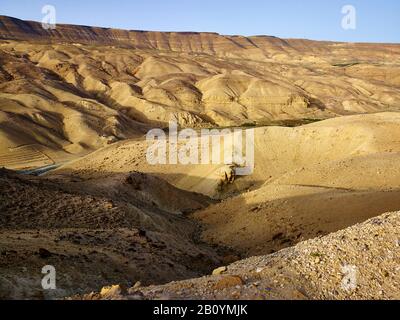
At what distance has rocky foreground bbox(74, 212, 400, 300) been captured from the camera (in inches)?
235

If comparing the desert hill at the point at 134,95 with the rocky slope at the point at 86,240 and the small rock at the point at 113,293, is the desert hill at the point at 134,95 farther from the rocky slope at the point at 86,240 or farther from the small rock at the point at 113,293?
the small rock at the point at 113,293

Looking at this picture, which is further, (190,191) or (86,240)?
(190,191)

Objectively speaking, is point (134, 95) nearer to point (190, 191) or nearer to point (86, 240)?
point (190, 191)

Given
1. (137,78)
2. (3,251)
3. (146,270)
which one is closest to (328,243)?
(146,270)

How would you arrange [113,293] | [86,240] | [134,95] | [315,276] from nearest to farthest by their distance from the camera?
[113,293] < [315,276] < [86,240] < [134,95]

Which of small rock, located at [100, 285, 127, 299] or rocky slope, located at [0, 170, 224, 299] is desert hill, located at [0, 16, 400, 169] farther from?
small rock, located at [100, 285, 127, 299]

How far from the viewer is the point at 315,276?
6574 mm

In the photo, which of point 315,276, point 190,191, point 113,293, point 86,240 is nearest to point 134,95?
point 190,191

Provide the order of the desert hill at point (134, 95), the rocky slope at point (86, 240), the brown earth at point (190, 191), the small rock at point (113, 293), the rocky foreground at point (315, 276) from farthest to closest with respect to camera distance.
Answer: the desert hill at point (134, 95)
the rocky slope at point (86, 240)
the brown earth at point (190, 191)
the rocky foreground at point (315, 276)
the small rock at point (113, 293)

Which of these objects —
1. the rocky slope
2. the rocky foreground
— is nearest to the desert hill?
the rocky slope

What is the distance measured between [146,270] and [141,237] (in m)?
2.01

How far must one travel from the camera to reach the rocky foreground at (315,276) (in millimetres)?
5965

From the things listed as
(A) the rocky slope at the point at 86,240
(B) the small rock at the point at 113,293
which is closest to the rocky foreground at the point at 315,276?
(B) the small rock at the point at 113,293
